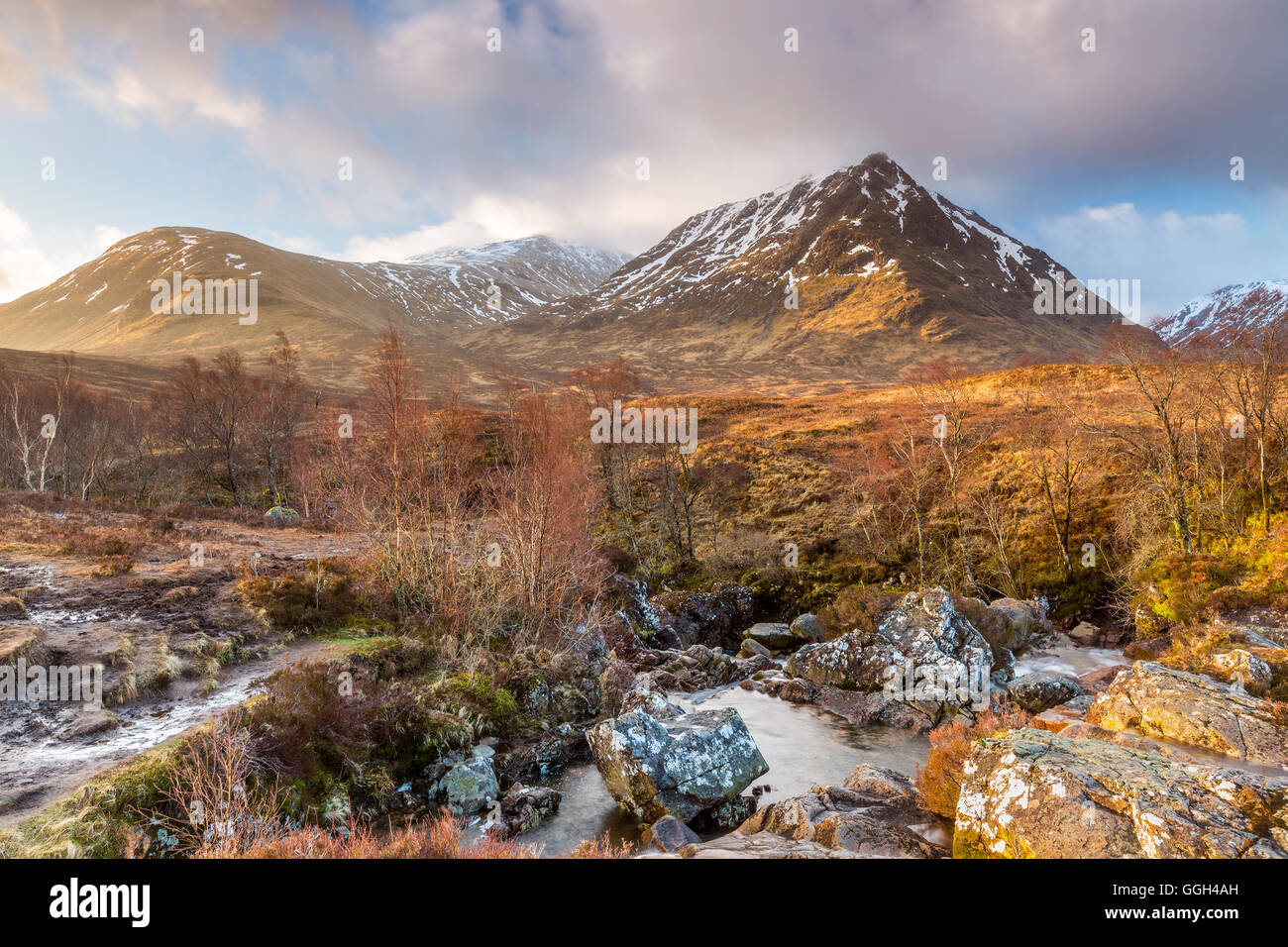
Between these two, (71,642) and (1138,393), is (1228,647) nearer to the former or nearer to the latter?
(1138,393)

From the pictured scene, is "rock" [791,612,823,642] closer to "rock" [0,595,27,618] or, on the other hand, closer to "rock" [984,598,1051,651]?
"rock" [984,598,1051,651]

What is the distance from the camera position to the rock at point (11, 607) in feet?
47.3

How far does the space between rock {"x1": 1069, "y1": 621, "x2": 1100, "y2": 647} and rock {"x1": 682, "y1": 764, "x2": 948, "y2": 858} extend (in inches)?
662

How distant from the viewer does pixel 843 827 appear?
30.2 feet

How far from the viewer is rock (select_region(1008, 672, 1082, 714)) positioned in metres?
16.5

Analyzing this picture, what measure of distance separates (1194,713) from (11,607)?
2772cm

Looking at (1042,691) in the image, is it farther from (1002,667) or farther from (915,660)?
(915,660)

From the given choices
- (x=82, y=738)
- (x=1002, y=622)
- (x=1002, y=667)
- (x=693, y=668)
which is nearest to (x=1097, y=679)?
(x=1002, y=667)

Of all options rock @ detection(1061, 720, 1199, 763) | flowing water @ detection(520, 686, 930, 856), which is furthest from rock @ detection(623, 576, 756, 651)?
rock @ detection(1061, 720, 1199, 763)

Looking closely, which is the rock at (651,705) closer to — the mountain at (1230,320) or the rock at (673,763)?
the rock at (673,763)

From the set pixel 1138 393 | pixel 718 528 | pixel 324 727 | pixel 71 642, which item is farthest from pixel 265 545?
pixel 1138 393

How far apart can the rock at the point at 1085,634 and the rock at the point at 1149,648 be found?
99.8 inches

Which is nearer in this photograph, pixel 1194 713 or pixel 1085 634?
pixel 1194 713
